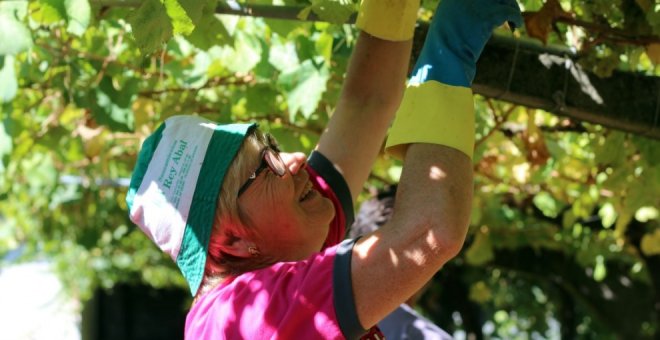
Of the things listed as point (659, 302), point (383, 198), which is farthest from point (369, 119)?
point (659, 302)

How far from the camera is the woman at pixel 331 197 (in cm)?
172

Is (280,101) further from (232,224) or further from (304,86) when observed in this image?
(232,224)

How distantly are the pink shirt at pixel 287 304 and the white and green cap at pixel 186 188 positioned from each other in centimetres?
10

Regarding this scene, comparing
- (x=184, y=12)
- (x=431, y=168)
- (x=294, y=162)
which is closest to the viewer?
(x=431, y=168)

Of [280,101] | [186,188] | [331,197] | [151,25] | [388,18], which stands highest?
[151,25]

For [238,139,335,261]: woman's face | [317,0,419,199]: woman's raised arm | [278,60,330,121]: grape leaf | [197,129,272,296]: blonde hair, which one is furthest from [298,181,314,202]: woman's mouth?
[278,60,330,121]: grape leaf

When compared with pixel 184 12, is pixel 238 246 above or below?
below

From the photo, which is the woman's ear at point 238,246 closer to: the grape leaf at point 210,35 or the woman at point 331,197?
the woman at point 331,197

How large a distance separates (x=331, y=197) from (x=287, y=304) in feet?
1.91

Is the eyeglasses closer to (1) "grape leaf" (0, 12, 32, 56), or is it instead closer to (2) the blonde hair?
(2) the blonde hair

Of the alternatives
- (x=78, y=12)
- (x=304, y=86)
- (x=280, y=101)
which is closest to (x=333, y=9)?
(x=78, y=12)

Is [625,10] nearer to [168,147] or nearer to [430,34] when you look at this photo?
[430,34]

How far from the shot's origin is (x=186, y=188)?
205 cm

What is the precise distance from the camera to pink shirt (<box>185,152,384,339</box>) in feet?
5.81
